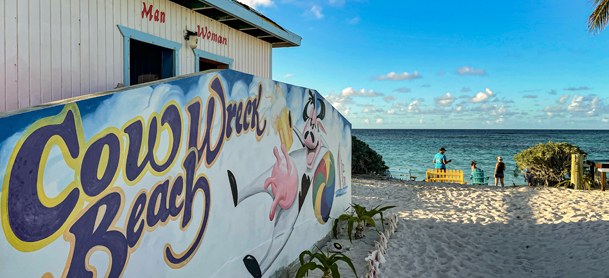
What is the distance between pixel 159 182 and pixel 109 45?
2.57m

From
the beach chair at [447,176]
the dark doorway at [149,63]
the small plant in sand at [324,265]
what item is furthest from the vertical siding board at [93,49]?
the beach chair at [447,176]

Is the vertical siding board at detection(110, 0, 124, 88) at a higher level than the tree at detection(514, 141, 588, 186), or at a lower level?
higher

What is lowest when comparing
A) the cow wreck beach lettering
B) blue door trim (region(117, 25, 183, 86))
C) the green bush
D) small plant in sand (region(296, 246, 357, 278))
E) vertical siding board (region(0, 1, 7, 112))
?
small plant in sand (region(296, 246, 357, 278))

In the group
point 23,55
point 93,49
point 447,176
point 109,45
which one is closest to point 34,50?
point 23,55

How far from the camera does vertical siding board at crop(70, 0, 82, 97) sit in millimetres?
3765

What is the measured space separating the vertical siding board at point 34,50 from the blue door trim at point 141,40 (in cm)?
98

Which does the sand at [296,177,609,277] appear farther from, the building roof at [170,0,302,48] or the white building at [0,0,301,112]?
the building roof at [170,0,302,48]

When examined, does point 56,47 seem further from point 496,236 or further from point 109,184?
point 496,236

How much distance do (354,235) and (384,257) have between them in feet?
3.20

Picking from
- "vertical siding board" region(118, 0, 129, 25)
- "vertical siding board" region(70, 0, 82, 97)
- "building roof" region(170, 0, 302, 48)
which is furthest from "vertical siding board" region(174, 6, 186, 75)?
"vertical siding board" region(70, 0, 82, 97)

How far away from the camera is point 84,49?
154 inches

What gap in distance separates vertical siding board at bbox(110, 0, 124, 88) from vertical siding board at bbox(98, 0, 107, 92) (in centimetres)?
13

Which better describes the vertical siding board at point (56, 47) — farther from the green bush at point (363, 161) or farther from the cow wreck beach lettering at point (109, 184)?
the green bush at point (363, 161)

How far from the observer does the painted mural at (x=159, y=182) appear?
172 cm
